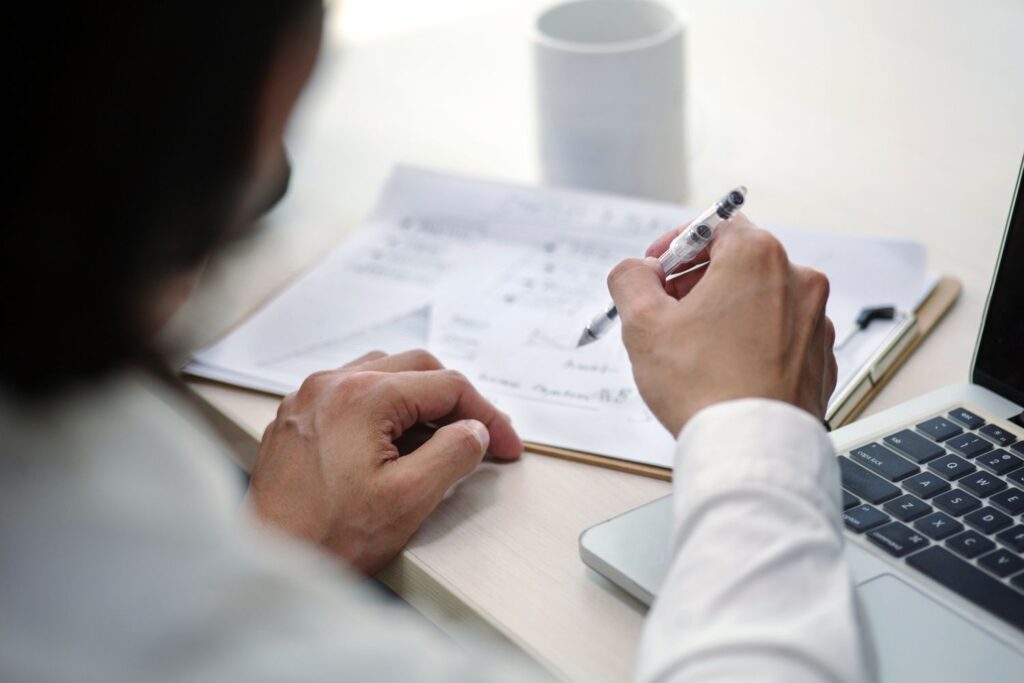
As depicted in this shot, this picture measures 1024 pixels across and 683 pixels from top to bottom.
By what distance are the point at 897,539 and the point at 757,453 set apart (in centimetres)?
12

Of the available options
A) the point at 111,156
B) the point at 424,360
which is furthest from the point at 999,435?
the point at 111,156

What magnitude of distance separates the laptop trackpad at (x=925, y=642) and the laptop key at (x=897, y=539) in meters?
0.02

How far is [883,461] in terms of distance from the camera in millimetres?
599

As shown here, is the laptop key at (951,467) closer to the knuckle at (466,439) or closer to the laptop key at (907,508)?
the laptop key at (907,508)

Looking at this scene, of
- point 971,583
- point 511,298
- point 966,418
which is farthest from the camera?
point 511,298

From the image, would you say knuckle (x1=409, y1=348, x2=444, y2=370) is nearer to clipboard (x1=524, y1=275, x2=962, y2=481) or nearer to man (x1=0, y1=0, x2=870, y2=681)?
clipboard (x1=524, y1=275, x2=962, y2=481)

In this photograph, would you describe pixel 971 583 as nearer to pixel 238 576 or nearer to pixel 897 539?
pixel 897 539

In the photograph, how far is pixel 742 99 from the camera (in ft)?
3.70

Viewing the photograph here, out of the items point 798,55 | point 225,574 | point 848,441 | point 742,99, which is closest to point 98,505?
point 225,574

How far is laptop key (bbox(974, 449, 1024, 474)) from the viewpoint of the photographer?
584 millimetres

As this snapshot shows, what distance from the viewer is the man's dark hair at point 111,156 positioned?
39 centimetres

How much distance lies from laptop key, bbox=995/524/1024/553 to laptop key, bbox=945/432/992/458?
0.06 metres

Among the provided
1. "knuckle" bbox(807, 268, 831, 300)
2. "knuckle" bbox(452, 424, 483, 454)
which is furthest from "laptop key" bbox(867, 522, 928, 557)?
"knuckle" bbox(452, 424, 483, 454)

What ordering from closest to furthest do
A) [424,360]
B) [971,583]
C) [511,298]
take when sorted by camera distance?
1. [971,583]
2. [424,360]
3. [511,298]
